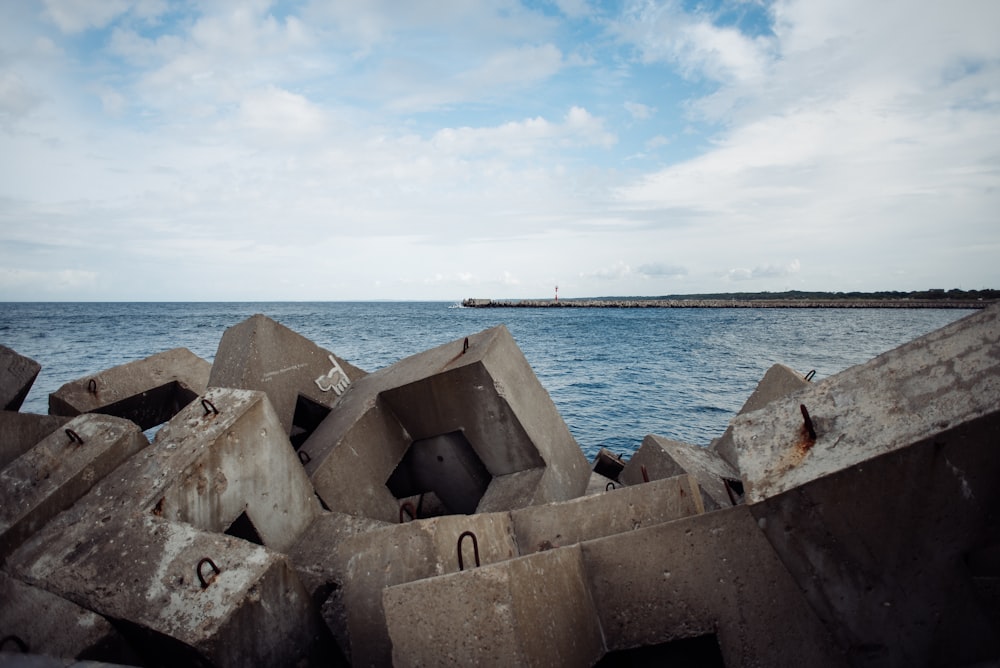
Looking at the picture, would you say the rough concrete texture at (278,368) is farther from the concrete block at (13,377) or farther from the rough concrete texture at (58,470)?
the concrete block at (13,377)

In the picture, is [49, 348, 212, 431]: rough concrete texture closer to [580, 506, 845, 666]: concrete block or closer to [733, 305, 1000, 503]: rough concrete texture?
[580, 506, 845, 666]: concrete block

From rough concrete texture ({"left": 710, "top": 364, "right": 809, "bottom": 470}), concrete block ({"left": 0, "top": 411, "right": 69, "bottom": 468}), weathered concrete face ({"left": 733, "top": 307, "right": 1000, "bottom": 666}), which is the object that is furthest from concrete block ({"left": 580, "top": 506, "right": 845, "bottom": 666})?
concrete block ({"left": 0, "top": 411, "right": 69, "bottom": 468})

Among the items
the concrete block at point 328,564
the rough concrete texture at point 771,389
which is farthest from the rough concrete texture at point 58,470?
the rough concrete texture at point 771,389

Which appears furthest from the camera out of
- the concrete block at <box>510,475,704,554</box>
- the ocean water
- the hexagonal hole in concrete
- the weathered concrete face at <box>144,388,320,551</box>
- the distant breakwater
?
the distant breakwater

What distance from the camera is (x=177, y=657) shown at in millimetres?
2186

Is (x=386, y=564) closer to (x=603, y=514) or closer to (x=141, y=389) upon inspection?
(x=603, y=514)

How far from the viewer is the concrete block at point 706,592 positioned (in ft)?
6.56

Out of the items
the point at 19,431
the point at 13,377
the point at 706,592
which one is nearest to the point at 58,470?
the point at 19,431

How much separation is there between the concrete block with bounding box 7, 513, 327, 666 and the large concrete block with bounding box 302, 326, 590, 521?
3.95 feet

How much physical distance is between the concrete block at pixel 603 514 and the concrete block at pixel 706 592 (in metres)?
0.40

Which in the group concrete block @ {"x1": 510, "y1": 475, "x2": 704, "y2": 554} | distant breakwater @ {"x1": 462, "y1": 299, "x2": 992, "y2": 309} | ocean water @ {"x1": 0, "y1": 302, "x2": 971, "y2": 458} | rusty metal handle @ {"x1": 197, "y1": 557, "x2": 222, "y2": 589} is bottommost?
ocean water @ {"x1": 0, "y1": 302, "x2": 971, "y2": 458}

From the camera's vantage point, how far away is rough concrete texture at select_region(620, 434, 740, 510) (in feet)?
13.1

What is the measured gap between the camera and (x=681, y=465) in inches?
160

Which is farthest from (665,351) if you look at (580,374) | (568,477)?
(568,477)
